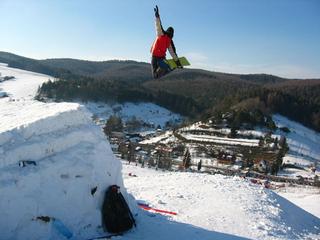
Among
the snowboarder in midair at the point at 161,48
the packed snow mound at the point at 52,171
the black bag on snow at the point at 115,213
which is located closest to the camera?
the packed snow mound at the point at 52,171

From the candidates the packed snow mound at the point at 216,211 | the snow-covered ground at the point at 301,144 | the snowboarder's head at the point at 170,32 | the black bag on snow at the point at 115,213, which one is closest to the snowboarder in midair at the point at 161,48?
the snowboarder's head at the point at 170,32

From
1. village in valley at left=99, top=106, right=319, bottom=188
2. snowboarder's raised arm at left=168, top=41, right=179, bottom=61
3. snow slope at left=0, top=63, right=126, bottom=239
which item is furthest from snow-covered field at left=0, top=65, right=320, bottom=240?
village in valley at left=99, top=106, right=319, bottom=188

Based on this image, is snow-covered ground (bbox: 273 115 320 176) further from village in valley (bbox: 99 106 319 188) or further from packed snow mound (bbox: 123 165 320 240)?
packed snow mound (bbox: 123 165 320 240)

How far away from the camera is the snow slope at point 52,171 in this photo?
41.5 feet

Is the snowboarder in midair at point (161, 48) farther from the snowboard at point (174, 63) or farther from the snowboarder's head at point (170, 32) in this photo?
the snowboard at point (174, 63)

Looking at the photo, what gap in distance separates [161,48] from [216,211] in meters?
9.48

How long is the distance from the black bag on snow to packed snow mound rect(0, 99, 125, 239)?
0.29 metres

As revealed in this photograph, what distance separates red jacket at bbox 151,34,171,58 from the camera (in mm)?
16141

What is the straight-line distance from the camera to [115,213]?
50.6 ft

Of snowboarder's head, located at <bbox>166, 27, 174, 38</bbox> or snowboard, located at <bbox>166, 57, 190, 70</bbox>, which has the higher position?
snowboarder's head, located at <bbox>166, 27, 174, 38</bbox>

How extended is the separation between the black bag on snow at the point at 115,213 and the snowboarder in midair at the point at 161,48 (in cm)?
505

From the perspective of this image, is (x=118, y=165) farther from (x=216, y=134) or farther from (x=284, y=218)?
(x=216, y=134)

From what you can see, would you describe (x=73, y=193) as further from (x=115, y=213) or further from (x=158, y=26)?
(x=158, y=26)

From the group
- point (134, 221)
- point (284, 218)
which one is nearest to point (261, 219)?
point (284, 218)
